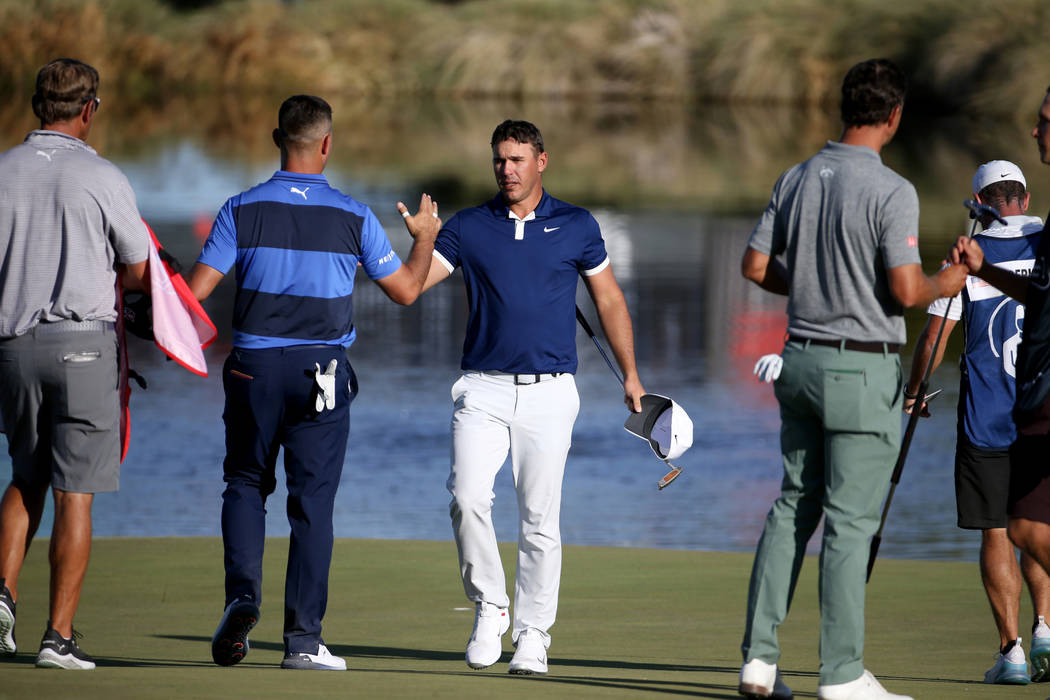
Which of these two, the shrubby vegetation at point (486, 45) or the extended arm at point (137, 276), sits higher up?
the extended arm at point (137, 276)

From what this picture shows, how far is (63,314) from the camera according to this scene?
536 cm

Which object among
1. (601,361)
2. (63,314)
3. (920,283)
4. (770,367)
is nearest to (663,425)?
(770,367)

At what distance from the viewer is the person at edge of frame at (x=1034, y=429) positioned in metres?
5.02

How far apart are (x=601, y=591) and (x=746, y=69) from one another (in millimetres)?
37537

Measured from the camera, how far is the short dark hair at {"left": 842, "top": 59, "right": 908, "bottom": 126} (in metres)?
5.11

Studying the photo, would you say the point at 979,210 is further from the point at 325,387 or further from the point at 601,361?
the point at 601,361

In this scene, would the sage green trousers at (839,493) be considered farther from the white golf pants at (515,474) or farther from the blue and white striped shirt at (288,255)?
the blue and white striped shirt at (288,255)

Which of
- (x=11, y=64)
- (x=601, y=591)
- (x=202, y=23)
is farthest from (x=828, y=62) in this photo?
(x=601, y=591)

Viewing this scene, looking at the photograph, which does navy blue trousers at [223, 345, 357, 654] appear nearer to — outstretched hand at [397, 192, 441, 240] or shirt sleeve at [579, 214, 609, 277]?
outstretched hand at [397, 192, 441, 240]

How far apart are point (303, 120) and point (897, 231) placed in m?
1.91

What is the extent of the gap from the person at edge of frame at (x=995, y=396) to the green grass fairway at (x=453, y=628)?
32 cm

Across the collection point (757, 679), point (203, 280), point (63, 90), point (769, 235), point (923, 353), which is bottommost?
point (757, 679)

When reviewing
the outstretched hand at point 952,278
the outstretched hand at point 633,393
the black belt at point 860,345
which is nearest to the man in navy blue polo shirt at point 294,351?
the outstretched hand at point 633,393

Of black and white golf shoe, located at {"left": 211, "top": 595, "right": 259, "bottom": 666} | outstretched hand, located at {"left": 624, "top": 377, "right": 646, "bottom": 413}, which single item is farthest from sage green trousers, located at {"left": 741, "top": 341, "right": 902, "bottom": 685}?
black and white golf shoe, located at {"left": 211, "top": 595, "right": 259, "bottom": 666}
